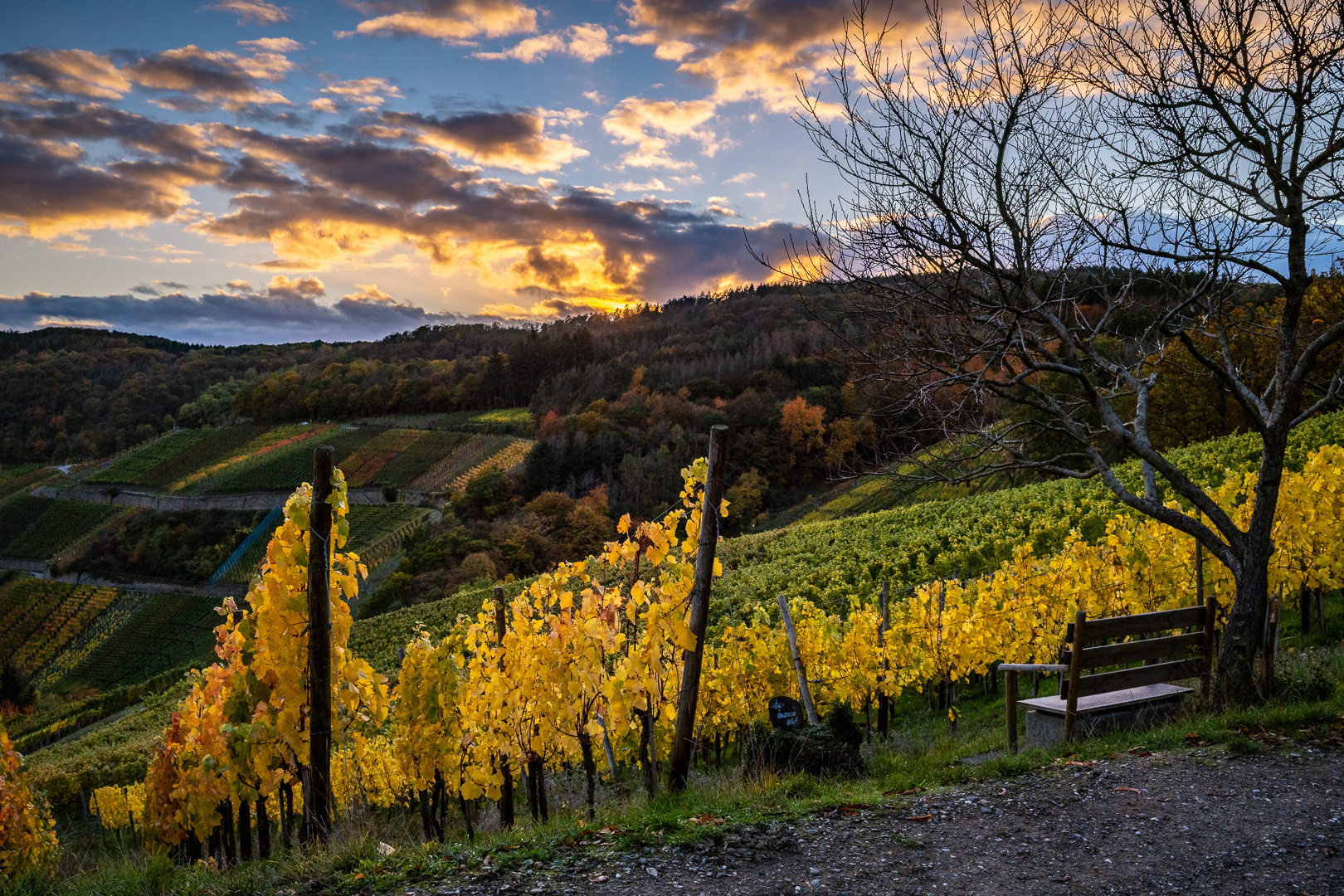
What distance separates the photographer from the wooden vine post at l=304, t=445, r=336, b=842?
4.84 metres

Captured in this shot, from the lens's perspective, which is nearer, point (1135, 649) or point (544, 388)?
point (1135, 649)

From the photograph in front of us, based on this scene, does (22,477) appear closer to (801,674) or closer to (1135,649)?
(801,674)

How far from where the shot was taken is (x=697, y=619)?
209 inches

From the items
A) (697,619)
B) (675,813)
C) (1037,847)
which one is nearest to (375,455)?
(697,619)

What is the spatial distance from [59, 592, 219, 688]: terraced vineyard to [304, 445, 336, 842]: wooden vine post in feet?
157

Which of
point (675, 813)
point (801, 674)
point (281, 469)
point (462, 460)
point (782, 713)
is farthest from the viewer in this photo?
point (462, 460)

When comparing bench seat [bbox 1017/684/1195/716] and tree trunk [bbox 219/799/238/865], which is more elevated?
bench seat [bbox 1017/684/1195/716]

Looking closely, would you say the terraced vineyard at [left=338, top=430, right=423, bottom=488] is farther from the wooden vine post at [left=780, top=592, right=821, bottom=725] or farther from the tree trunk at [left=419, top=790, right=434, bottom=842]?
the tree trunk at [left=419, top=790, right=434, bottom=842]

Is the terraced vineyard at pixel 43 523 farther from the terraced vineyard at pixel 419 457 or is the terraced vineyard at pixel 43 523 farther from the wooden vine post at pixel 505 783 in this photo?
the wooden vine post at pixel 505 783

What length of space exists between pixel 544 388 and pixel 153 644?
Result: 60825mm

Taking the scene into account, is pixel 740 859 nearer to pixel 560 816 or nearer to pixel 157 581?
pixel 560 816


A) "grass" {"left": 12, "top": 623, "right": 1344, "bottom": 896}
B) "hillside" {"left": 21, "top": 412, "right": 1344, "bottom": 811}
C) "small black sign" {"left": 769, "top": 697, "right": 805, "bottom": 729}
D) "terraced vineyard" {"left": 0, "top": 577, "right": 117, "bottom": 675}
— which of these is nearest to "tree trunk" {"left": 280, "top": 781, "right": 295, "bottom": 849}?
"grass" {"left": 12, "top": 623, "right": 1344, "bottom": 896}

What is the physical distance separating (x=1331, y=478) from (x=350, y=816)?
1129 cm

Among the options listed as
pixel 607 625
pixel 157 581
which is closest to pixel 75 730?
pixel 157 581
